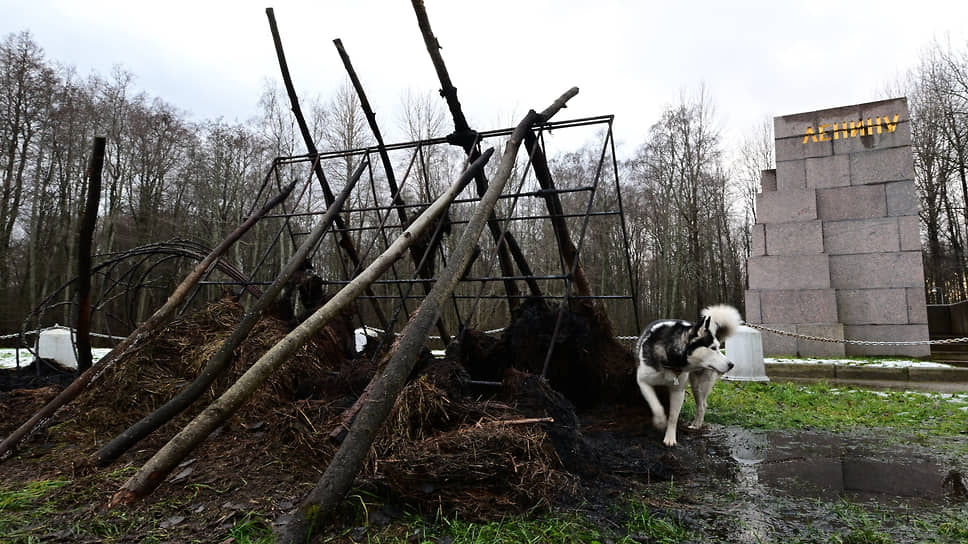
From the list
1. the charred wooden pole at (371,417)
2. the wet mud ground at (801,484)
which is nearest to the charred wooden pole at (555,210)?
the wet mud ground at (801,484)

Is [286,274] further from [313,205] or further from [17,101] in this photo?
[17,101]

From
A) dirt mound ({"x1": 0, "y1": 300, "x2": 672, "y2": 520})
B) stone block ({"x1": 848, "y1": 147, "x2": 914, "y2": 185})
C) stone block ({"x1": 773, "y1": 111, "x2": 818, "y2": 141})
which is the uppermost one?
stone block ({"x1": 773, "y1": 111, "x2": 818, "y2": 141})

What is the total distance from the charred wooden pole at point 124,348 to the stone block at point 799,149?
13.5 meters

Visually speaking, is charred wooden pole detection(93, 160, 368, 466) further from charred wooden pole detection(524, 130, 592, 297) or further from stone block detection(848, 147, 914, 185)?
stone block detection(848, 147, 914, 185)

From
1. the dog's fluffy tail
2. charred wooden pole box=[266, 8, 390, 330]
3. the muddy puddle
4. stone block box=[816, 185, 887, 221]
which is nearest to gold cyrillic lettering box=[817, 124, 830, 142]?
stone block box=[816, 185, 887, 221]

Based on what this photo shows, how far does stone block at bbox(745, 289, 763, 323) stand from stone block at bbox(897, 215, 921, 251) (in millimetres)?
3305

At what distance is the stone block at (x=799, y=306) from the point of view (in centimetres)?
1251

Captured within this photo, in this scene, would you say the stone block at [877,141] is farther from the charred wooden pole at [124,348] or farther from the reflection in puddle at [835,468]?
the charred wooden pole at [124,348]

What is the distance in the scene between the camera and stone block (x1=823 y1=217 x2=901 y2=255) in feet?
40.6

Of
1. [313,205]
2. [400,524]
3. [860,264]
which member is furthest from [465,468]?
[313,205]

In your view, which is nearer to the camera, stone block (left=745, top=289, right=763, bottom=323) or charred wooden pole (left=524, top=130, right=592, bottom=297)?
charred wooden pole (left=524, top=130, right=592, bottom=297)

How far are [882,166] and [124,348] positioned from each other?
1551cm

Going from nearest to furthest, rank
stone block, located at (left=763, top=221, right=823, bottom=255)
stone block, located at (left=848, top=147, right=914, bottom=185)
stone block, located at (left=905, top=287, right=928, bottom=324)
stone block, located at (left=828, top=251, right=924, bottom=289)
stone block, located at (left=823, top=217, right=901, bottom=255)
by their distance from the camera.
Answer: stone block, located at (left=905, top=287, right=928, bottom=324) → stone block, located at (left=828, top=251, right=924, bottom=289) → stone block, located at (left=823, top=217, right=901, bottom=255) → stone block, located at (left=848, top=147, right=914, bottom=185) → stone block, located at (left=763, top=221, right=823, bottom=255)

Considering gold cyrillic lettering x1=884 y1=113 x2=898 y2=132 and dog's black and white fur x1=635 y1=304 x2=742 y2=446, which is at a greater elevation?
gold cyrillic lettering x1=884 y1=113 x2=898 y2=132
